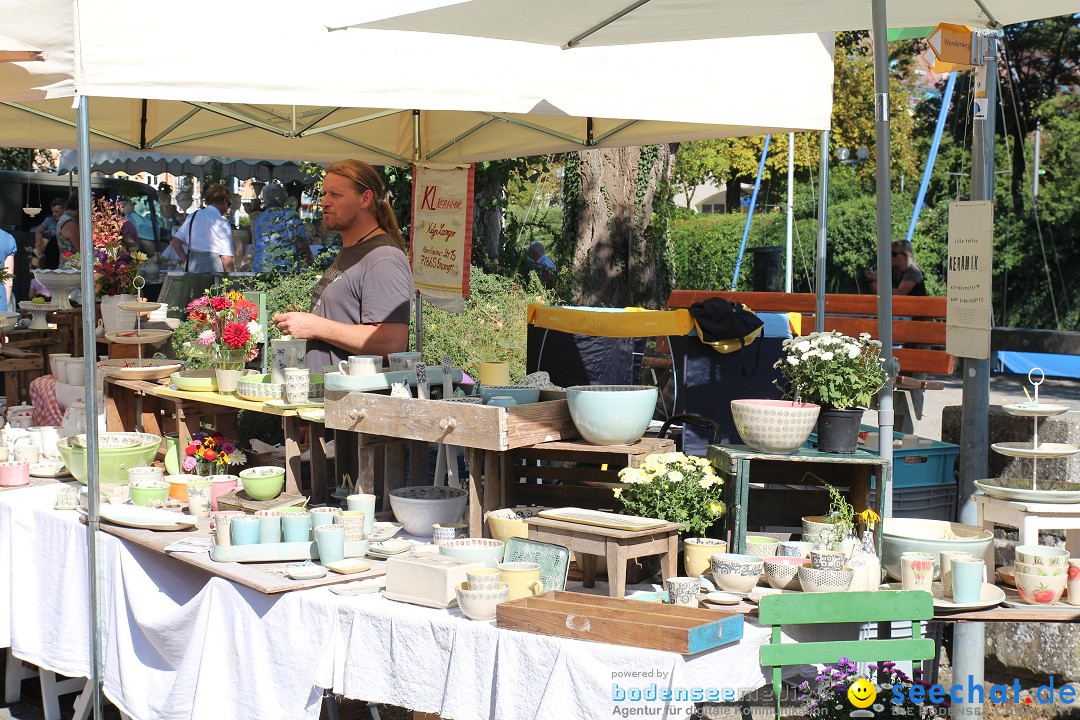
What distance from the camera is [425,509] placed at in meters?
3.21

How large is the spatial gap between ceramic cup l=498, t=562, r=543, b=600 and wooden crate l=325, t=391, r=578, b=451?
1.36ft

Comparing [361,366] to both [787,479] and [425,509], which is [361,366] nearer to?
[425,509]

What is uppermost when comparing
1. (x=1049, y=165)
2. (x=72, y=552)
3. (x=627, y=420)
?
(x=1049, y=165)

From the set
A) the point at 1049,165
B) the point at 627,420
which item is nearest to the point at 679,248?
the point at 1049,165

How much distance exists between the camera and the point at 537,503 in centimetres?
323

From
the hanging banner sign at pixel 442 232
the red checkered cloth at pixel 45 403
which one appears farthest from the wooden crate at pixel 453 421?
the hanging banner sign at pixel 442 232

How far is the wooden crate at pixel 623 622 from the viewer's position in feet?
7.68

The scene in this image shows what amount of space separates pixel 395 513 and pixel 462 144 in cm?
290

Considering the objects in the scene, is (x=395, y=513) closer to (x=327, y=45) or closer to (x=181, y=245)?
(x=327, y=45)

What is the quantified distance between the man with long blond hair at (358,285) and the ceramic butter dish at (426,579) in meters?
1.38

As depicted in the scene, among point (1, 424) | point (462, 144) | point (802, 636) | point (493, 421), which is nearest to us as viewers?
point (802, 636)

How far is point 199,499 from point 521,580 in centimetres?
136

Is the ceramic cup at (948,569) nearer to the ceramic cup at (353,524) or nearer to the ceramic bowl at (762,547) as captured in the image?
the ceramic bowl at (762,547)

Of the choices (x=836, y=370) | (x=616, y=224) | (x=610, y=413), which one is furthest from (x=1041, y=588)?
(x=616, y=224)
